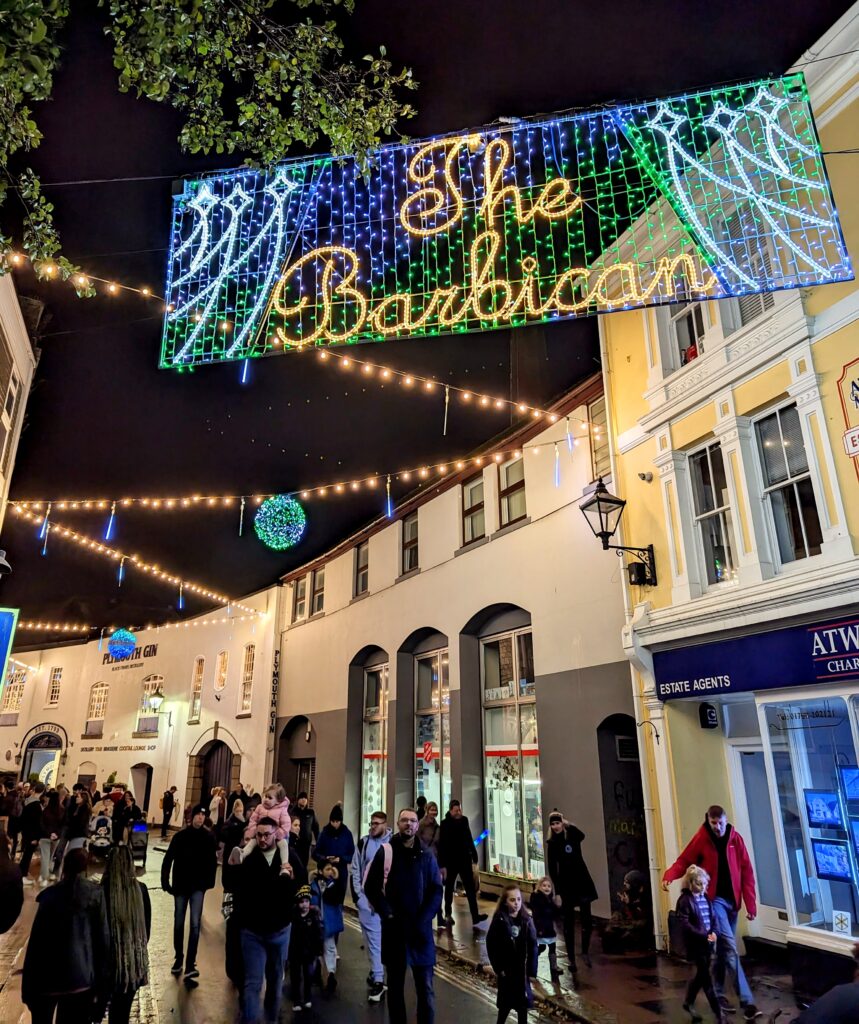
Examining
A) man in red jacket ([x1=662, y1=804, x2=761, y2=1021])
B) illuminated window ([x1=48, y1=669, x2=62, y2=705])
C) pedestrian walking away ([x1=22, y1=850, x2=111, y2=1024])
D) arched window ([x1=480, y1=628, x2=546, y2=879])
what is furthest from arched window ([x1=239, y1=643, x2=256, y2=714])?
pedestrian walking away ([x1=22, y1=850, x2=111, y2=1024])

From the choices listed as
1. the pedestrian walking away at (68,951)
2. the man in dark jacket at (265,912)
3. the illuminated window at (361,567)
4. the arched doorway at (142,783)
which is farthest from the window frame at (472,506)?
the arched doorway at (142,783)

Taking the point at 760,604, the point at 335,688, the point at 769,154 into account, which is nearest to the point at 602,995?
the point at 760,604

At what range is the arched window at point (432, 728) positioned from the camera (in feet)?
52.0

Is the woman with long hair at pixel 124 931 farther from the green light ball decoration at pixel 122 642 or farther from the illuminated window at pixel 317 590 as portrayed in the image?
the green light ball decoration at pixel 122 642

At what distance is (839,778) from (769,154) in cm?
647

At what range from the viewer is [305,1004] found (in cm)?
680

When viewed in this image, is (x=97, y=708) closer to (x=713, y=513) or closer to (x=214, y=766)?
(x=214, y=766)

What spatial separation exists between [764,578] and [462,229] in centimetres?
539

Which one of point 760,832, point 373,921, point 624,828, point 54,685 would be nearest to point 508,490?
point 624,828

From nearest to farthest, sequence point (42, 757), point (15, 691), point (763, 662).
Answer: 1. point (763, 662)
2. point (42, 757)
3. point (15, 691)

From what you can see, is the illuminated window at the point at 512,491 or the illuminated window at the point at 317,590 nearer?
the illuminated window at the point at 512,491

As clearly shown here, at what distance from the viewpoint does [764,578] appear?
854 centimetres

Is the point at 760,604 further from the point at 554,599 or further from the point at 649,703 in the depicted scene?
the point at 554,599

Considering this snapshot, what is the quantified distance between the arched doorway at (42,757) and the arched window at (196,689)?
13.3 m
